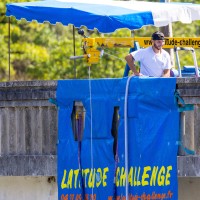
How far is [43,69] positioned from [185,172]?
22.5 m

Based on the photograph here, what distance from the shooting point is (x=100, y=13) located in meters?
15.9

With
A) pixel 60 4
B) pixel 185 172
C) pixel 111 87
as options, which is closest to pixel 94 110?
pixel 111 87

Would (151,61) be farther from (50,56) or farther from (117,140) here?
(50,56)

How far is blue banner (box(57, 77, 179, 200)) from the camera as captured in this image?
13266 millimetres

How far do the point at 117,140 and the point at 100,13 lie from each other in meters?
2.82

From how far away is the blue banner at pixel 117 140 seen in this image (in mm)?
13266

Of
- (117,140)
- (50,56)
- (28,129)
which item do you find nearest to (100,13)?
(28,129)

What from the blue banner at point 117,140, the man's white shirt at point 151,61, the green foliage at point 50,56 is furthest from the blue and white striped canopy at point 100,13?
the green foliage at point 50,56

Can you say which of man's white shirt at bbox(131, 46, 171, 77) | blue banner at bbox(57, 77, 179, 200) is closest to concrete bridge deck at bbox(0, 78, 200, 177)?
blue banner at bbox(57, 77, 179, 200)

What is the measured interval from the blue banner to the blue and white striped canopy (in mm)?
2047

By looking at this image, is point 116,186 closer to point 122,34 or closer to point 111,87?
point 111,87

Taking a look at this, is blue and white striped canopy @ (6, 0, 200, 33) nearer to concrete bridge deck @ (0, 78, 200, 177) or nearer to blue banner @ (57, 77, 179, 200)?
concrete bridge deck @ (0, 78, 200, 177)

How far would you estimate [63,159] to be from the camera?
14000 mm

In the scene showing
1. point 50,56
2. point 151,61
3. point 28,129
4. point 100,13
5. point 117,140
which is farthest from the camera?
point 50,56
